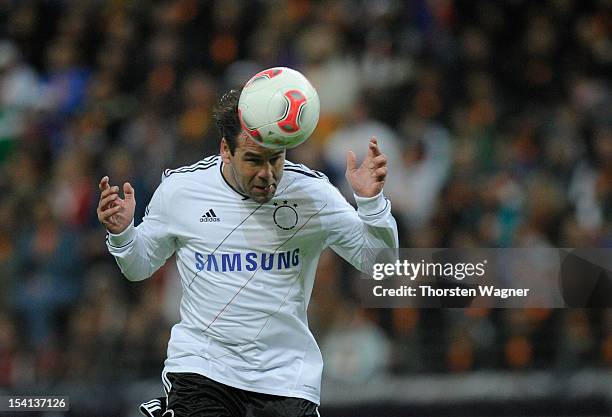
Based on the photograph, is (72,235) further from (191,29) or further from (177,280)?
(191,29)

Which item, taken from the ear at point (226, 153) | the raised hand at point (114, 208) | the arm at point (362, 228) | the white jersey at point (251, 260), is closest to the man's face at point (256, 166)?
the ear at point (226, 153)

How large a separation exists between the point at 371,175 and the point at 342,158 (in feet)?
15.5

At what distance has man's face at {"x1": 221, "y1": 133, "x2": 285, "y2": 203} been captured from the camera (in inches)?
189

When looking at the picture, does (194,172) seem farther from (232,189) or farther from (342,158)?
(342,158)

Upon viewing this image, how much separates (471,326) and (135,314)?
8.92ft

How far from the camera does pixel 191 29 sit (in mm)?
11125

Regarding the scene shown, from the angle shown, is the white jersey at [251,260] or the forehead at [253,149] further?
the white jersey at [251,260]

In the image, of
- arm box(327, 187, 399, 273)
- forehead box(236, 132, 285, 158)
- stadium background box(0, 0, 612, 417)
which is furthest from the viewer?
stadium background box(0, 0, 612, 417)

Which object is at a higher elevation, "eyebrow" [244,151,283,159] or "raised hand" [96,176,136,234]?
"eyebrow" [244,151,283,159]

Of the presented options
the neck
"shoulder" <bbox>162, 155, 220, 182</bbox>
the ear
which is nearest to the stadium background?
"shoulder" <bbox>162, 155, 220, 182</bbox>

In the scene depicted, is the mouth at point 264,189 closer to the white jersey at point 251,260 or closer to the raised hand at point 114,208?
the white jersey at point 251,260

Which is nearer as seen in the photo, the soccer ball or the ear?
the soccer ball

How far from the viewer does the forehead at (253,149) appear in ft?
15.6

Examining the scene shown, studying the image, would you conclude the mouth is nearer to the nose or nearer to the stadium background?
the nose
